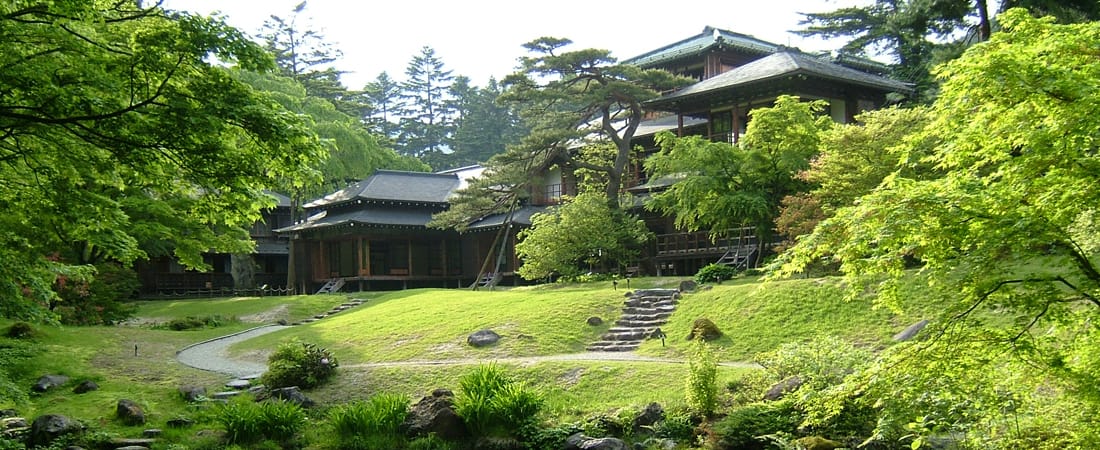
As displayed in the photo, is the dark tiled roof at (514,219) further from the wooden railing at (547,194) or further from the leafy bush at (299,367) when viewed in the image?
the leafy bush at (299,367)

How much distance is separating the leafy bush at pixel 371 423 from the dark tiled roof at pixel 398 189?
26976 millimetres

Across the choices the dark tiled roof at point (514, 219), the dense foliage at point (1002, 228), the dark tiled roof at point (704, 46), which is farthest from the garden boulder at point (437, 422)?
the dark tiled roof at point (704, 46)

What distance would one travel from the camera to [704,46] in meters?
42.1

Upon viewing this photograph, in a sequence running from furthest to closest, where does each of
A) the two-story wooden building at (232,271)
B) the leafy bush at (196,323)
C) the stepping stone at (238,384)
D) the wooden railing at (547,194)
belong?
1. the two-story wooden building at (232,271)
2. the wooden railing at (547,194)
3. the leafy bush at (196,323)
4. the stepping stone at (238,384)

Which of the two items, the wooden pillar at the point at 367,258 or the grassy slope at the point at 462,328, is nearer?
the grassy slope at the point at 462,328

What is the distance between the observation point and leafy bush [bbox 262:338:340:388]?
17766 mm

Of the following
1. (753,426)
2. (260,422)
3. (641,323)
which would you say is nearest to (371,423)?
(260,422)

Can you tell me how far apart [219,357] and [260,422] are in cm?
818

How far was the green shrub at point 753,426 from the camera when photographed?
512 inches

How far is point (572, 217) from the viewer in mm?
30906

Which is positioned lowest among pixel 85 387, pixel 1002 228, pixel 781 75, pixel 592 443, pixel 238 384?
pixel 592 443

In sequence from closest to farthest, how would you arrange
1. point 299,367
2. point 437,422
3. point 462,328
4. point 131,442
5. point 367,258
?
point 131,442 → point 437,422 → point 299,367 → point 462,328 → point 367,258

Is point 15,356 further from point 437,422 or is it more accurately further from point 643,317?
point 643,317

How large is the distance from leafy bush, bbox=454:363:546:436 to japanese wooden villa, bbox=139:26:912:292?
18.1 metres
